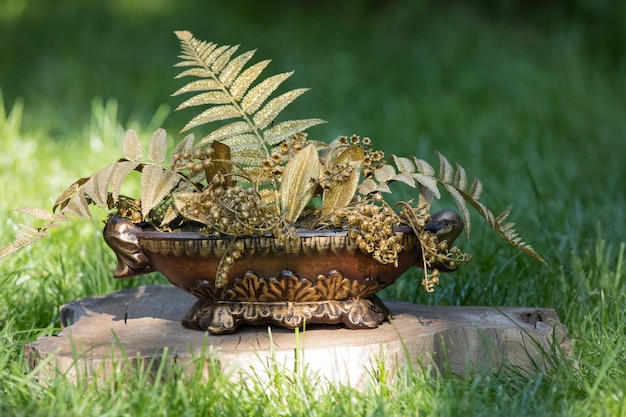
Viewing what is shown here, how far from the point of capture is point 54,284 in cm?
270

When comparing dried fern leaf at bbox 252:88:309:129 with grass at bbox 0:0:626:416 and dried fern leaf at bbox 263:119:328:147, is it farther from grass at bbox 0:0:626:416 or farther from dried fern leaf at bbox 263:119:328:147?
grass at bbox 0:0:626:416

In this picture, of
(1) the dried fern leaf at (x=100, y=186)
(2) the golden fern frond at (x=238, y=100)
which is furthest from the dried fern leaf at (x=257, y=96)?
(1) the dried fern leaf at (x=100, y=186)

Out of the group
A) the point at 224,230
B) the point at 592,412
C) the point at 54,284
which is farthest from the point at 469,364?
the point at 54,284

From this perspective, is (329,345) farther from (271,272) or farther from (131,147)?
(131,147)

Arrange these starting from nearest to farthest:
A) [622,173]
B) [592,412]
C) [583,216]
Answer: [592,412] → [583,216] → [622,173]

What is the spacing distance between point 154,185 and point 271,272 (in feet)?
1.09

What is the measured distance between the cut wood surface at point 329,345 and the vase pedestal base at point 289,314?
26 mm

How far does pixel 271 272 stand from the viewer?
193cm

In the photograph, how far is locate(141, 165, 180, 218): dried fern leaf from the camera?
1.91 m

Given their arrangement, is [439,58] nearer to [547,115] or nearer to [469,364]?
[547,115]

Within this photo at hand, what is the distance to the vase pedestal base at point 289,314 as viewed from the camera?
1967 millimetres

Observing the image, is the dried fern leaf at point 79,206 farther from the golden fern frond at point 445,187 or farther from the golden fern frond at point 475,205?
the golden fern frond at point 475,205

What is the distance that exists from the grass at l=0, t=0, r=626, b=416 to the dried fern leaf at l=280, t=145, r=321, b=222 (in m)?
0.39

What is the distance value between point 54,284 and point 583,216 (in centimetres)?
210
